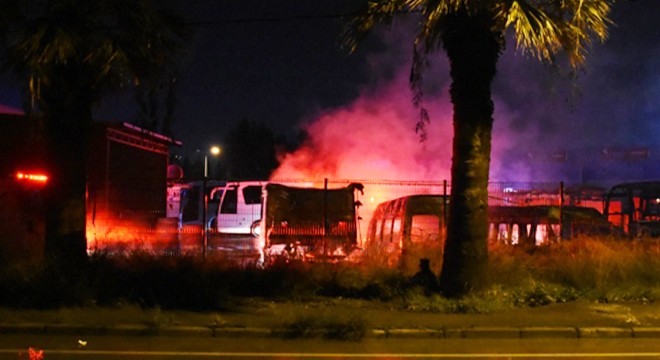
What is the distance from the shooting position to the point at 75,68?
11719 millimetres

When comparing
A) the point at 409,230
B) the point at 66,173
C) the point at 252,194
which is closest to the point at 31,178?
the point at 66,173

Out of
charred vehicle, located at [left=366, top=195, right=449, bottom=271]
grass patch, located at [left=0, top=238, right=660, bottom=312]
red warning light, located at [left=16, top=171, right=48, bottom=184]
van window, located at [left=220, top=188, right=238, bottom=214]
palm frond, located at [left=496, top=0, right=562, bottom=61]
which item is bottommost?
grass patch, located at [left=0, top=238, right=660, bottom=312]

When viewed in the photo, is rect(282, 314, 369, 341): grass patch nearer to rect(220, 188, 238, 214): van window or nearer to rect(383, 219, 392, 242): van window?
rect(383, 219, 392, 242): van window

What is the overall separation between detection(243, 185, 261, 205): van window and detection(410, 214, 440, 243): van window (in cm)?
744

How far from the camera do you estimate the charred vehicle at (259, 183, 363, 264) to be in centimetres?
1591

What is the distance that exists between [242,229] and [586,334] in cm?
1259

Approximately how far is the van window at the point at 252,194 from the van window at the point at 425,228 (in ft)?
24.4

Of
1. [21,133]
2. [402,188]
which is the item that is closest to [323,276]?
[402,188]

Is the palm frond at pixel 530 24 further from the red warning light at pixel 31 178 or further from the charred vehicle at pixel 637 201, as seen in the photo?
the charred vehicle at pixel 637 201

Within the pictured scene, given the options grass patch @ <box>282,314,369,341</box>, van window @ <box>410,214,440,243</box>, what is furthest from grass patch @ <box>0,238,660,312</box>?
van window @ <box>410,214,440,243</box>

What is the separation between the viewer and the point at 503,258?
13.3 meters

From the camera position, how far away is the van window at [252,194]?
2172 cm

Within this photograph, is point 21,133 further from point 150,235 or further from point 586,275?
point 586,275

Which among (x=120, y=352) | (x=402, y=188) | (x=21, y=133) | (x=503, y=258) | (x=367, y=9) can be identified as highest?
(x=367, y=9)
